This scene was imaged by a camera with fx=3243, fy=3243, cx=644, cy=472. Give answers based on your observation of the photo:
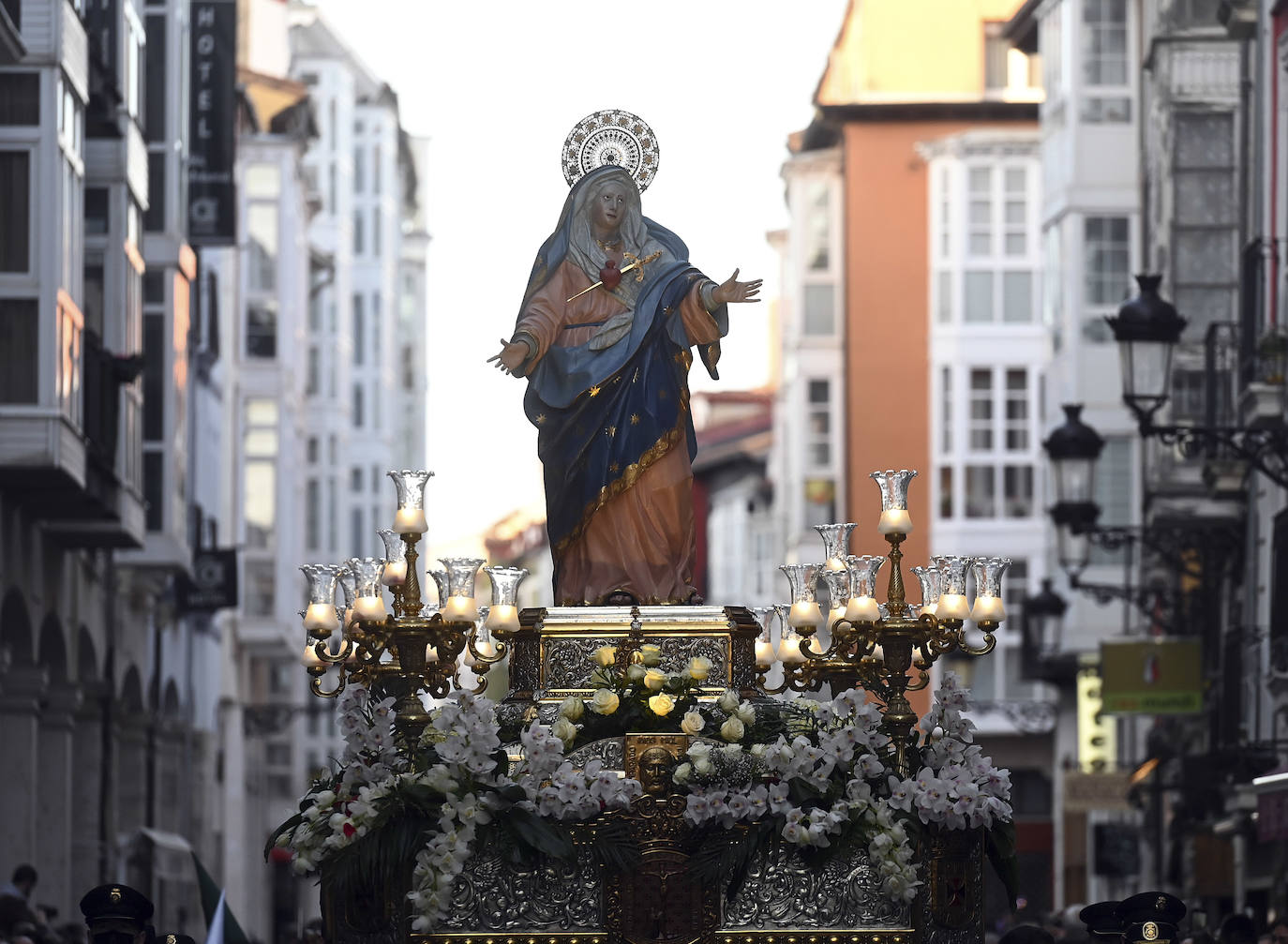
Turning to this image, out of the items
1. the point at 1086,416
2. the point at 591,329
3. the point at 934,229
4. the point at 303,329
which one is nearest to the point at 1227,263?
the point at 1086,416

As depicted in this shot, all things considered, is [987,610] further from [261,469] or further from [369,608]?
[261,469]

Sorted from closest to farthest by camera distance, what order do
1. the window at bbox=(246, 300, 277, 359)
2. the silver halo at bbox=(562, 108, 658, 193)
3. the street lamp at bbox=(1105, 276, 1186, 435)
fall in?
the silver halo at bbox=(562, 108, 658, 193)
the street lamp at bbox=(1105, 276, 1186, 435)
the window at bbox=(246, 300, 277, 359)

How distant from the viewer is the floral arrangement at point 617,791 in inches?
513

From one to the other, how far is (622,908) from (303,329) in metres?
64.9

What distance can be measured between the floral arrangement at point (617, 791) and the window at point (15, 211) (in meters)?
16.7

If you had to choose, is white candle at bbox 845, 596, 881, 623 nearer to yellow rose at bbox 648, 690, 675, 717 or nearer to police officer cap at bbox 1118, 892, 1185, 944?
yellow rose at bbox 648, 690, 675, 717

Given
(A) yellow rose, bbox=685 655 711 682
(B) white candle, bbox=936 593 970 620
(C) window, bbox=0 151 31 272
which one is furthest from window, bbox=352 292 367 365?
(B) white candle, bbox=936 593 970 620

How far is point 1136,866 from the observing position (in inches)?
1774

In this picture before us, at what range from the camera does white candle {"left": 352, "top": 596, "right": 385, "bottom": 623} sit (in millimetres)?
13844

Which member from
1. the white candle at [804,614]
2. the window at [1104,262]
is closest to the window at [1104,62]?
the window at [1104,262]

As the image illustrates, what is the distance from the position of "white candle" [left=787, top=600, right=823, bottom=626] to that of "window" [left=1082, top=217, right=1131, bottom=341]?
33786mm

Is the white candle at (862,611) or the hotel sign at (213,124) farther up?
the hotel sign at (213,124)

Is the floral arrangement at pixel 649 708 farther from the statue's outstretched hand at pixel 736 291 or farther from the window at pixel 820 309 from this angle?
the window at pixel 820 309

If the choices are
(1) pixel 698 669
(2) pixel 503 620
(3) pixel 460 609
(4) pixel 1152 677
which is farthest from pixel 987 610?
(4) pixel 1152 677
